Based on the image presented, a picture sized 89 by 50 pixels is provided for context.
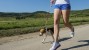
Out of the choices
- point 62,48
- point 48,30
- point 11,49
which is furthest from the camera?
point 48,30

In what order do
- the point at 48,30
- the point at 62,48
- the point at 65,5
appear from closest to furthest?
the point at 65,5, the point at 62,48, the point at 48,30

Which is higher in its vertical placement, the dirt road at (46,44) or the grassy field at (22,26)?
the dirt road at (46,44)

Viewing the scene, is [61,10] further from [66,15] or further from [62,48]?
[62,48]

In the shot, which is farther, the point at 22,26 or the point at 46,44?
the point at 22,26

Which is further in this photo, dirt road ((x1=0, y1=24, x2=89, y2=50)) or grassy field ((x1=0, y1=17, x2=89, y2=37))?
grassy field ((x1=0, y1=17, x2=89, y2=37))

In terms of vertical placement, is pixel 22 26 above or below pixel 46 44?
below

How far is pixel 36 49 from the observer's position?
30.6 feet

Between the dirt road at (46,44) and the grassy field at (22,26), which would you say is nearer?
the dirt road at (46,44)

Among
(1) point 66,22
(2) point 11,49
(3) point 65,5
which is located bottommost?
(2) point 11,49

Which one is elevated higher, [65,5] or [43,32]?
[65,5]

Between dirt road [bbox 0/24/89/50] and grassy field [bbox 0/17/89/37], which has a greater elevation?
dirt road [bbox 0/24/89/50]

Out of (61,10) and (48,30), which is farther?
(48,30)

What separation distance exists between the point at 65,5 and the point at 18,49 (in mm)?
2397

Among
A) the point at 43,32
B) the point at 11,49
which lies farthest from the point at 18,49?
the point at 43,32
